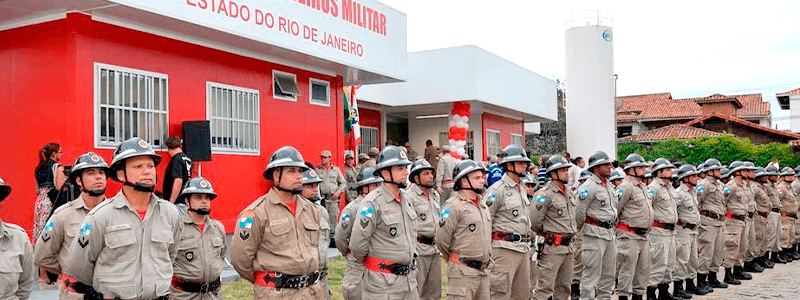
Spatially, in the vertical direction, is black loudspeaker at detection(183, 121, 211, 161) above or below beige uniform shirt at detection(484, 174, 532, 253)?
above

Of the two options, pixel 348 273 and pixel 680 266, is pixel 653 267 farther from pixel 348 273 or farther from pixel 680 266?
pixel 348 273

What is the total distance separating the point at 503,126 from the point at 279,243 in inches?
804

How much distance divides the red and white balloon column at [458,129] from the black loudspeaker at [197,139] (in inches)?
407

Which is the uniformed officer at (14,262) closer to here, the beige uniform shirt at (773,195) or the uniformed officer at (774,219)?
the uniformed officer at (774,219)

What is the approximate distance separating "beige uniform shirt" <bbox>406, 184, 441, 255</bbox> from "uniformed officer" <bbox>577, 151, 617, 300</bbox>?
243 cm

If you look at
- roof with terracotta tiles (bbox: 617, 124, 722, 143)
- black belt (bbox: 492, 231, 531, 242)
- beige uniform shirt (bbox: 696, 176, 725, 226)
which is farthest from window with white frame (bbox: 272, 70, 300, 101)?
roof with terracotta tiles (bbox: 617, 124, 722, 143)

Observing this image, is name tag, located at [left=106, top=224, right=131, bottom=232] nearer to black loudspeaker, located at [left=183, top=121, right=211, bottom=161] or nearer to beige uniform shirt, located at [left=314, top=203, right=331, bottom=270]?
beige uniform shirt, located at [left=314, top=203, right=331, bottom=270]

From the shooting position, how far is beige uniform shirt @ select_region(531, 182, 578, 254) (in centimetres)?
888

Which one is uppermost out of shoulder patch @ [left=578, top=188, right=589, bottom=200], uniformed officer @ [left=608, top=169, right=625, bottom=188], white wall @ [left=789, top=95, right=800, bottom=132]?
white wall @ [left=789, top=95, right=800, bottom=132]

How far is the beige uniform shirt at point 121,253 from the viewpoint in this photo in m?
4.70

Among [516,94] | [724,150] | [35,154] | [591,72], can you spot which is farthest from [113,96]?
[724,150]

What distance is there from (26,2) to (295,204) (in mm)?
5396

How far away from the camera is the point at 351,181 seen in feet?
50.6

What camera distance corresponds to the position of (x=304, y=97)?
13930 mm
